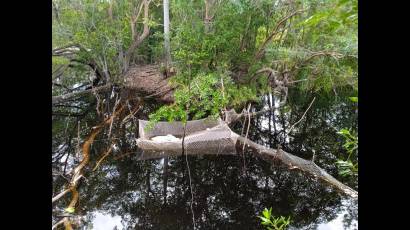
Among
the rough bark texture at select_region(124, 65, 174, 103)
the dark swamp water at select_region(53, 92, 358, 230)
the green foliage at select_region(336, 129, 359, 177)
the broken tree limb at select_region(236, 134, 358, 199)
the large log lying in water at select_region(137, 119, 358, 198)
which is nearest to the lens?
the green foliage at select_region(336, 129, 359, 177)

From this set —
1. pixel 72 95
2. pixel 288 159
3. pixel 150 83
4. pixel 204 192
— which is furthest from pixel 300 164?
pixel 150 83

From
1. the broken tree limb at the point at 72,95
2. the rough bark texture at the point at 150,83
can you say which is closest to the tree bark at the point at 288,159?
the rough bark texture at the point at 150,83

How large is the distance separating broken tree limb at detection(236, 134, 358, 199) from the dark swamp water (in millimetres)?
97

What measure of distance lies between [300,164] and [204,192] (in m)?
1.57

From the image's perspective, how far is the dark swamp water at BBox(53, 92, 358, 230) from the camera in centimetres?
444

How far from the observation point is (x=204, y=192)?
5.13m

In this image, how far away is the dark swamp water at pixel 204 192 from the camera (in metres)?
4.44

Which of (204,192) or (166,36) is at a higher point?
(166,36)

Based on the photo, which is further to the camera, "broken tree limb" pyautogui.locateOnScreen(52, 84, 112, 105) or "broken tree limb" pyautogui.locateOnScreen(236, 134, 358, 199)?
"broken tree limb" pyautogui.locateOnScreen(52, 84, 112, 105)

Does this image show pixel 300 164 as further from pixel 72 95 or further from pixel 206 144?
pixel 72 95

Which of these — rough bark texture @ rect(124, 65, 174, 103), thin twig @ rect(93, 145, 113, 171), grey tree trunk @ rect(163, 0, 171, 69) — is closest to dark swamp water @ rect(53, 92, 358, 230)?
thin twig @ rect(93, 145, 113, 171)

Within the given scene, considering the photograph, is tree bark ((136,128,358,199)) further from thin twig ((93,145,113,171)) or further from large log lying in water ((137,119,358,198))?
thin twig ((93,145,113,171))
